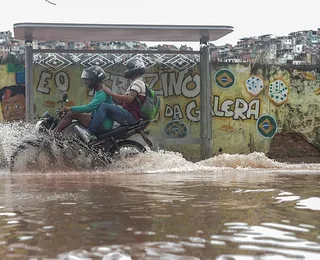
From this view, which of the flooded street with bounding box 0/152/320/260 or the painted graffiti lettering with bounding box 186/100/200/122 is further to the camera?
the painted graffiti lettering with bounding box 186/100/200/122

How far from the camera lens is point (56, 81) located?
17547 millimetres

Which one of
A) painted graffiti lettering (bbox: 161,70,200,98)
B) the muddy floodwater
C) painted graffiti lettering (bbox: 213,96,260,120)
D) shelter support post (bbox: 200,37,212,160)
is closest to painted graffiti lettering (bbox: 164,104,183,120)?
painted graffiti lettering (bbox: 161,70,200,98)

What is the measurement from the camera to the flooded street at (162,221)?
379 cm

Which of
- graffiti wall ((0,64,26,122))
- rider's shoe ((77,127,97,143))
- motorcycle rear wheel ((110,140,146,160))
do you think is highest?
graffiti wall ((0,64,26,122))

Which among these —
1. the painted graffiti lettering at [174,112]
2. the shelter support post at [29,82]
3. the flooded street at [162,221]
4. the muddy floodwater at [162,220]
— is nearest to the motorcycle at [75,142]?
the shelter support post at [29,82]

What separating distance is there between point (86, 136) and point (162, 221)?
970 centimetres

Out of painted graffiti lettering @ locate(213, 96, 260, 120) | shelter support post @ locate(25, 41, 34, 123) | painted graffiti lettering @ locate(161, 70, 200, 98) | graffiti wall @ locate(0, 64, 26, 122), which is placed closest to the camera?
shelter support post @ locate(25, 41, 34, 123)

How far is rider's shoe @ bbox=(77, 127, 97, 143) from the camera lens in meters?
14.3

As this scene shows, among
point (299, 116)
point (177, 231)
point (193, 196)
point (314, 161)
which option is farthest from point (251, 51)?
point (177, 231)

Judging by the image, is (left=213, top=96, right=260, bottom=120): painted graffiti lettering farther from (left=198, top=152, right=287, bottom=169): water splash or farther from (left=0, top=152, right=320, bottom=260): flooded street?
(left=0, top=152, right=320, bottom=260): flooded street

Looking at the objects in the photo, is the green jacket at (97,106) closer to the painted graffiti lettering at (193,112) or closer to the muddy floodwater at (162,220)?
the painted graffiti lettering at (193,112)

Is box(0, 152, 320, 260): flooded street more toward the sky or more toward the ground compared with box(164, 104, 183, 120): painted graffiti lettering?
more toward the ground

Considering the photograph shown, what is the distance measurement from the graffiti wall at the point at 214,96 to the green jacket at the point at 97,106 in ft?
4.80

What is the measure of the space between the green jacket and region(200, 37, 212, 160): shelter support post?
323 cm
